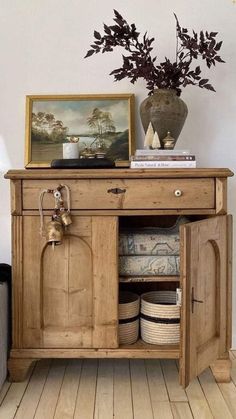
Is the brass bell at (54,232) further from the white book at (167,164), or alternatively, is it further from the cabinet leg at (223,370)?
the cabinet leg at (223,370)

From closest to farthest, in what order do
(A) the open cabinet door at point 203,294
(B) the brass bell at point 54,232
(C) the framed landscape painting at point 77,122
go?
(A) the open cabinet door at point 203,294, (B) the brass bell at point 54,232, (C) the framed landscape painting at point 77,122

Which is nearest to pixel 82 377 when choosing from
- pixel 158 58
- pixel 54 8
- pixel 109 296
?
pixel 109 296

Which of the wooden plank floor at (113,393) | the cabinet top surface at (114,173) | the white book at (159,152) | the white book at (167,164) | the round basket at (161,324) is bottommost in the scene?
the wooden plank floor at (113,393)

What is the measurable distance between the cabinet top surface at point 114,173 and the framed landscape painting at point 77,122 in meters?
0.42

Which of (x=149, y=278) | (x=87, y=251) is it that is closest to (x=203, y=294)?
(x=149, y=278)

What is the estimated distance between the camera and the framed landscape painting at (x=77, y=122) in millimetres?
2105

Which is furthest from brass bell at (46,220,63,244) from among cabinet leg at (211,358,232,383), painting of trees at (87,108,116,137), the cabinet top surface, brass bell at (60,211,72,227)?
cabinet leg at (211,358,232,383)

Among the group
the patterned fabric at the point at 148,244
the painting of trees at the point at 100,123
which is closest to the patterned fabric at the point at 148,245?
the patterned fabric at the point at 148,244

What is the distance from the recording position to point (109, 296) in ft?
5.64

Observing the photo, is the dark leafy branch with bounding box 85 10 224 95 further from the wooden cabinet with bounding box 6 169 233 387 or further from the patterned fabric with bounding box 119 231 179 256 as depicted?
the patterned fabric with bounding box 119 231 179 256

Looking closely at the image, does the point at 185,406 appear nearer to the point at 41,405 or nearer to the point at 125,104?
the point at 41,405

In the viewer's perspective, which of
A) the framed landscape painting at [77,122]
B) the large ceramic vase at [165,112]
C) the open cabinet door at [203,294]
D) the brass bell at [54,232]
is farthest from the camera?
the framed landscape painting at [77,122]

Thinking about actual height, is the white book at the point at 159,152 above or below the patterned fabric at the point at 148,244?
above

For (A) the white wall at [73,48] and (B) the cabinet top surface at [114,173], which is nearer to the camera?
(B) the cabinet top surface at [114,173]
